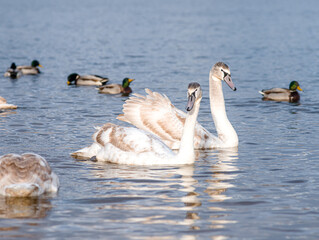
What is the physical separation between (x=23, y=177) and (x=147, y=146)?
3333 millimetres

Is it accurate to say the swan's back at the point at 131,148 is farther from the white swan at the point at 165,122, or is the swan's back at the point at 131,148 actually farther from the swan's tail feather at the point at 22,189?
the swan's tail feather at the point at 22,189

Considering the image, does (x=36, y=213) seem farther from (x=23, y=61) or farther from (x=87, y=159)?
(x=23, y=61)

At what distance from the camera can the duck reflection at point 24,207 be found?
34.7 ft

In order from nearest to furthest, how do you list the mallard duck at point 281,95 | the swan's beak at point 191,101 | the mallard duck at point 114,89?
the swan's beak at point 191,101 → the mallard duck at point 281,95 → the mallard duck at point 114,89

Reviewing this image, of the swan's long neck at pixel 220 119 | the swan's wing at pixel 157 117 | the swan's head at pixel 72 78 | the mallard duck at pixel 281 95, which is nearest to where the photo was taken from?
the swan's wing at pixel 157 117

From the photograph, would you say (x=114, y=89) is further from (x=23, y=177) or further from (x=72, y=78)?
(x=23, y=177)

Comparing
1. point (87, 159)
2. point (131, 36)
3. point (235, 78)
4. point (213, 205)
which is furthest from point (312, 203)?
point (131, 36)

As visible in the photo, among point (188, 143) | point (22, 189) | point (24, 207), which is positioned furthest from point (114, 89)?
point (24, 207)

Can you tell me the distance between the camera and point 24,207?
36.0 feet

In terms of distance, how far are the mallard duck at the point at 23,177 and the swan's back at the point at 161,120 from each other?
193 inches

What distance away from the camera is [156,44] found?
50.9 m

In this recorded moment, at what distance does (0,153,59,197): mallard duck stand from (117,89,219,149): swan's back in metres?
4.91

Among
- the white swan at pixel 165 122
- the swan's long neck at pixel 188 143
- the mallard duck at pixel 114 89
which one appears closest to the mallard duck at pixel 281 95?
the mallard duck at pixel 114 89

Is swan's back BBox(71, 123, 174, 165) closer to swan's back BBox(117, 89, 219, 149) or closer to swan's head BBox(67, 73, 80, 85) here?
swan's back BBox(117, 89, 219, 149)
